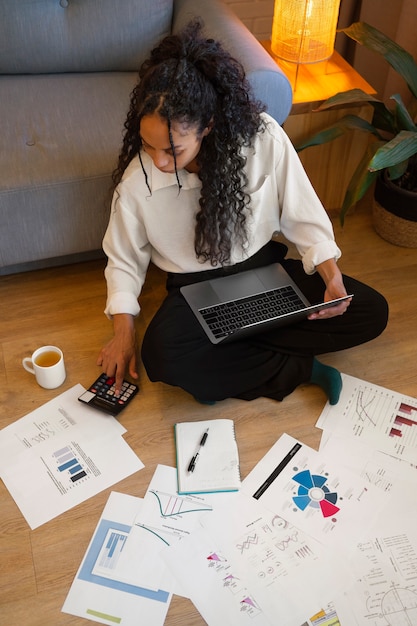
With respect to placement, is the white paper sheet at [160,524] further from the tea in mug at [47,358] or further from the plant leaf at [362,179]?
the plant leaf at [362,179]

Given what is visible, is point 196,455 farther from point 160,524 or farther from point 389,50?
point 389,50

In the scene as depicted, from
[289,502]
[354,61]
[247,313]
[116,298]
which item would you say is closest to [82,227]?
[116,298]

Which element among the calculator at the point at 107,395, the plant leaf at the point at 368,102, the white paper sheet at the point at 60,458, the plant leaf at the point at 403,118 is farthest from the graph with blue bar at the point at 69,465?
the plant leaf at the point at 403,118

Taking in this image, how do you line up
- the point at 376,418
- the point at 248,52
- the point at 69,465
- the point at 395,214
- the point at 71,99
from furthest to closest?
the point at 395,214 < the point at 71,99 < the point at 248,52 < the point at 376,418 < the point at 69,465

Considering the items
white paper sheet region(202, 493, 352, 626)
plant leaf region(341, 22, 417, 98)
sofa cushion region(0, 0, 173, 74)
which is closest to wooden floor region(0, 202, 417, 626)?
white paper sheet region(202, 493, 352, 626)

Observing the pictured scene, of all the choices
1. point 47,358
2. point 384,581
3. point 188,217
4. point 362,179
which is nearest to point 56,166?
point 188,217

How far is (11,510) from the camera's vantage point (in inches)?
59.5

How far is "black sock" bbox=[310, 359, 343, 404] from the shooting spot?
1715 millimetres

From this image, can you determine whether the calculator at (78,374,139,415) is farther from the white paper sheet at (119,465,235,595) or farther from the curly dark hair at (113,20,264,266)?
the curly dark hair at (113,20,264,266)

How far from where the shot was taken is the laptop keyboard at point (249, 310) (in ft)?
5.58

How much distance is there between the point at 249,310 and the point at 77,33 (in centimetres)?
109

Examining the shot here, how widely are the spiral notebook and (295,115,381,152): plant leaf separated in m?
0.92

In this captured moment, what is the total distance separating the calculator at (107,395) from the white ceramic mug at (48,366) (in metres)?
0.09

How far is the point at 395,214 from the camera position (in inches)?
83.6
